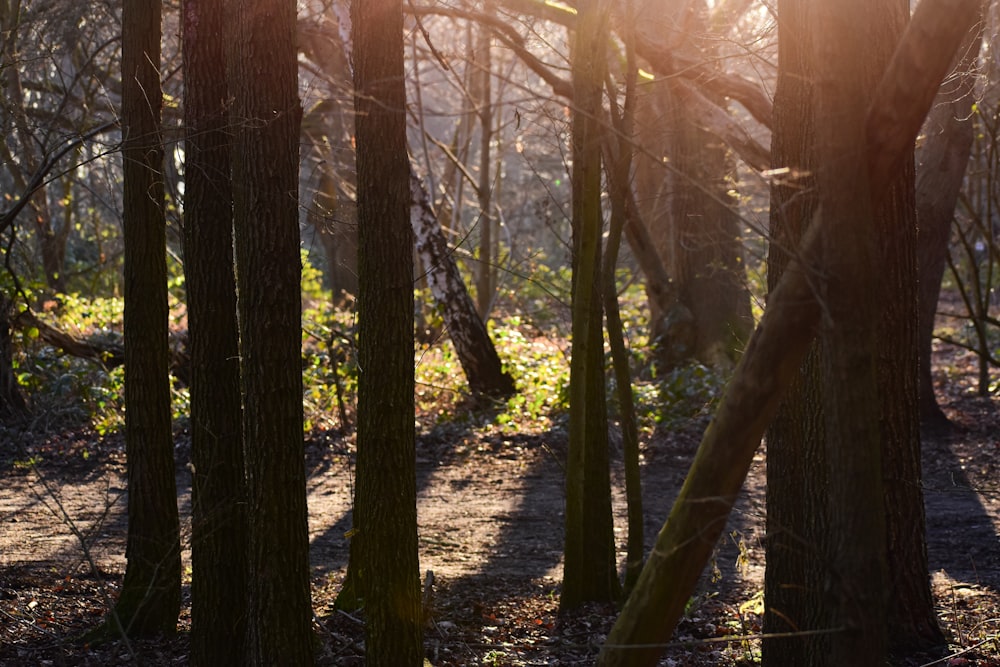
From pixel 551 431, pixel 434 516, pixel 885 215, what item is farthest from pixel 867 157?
pixel 551 431

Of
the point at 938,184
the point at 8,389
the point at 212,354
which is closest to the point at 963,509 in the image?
the point at 938,184

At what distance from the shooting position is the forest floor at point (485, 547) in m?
5.88

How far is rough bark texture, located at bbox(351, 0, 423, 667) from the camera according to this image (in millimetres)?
4656

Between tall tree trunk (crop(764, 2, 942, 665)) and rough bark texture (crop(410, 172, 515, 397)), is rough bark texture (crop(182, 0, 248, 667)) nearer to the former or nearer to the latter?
tall tree trunk (crop(764, 2, 942, 665))

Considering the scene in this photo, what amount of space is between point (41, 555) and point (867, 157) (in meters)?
7.53

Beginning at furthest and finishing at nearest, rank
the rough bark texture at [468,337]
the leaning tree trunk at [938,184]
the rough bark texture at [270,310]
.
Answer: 1. the rough bark texture at [468,337]
2. the leaning tree trunk at [938,184]
3. the rough bark texture at [270,310]

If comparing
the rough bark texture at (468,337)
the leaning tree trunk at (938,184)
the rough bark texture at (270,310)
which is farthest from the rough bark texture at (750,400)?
the rough bark texture at (468,337)

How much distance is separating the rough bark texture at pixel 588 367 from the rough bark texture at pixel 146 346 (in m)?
2.52

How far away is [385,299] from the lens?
472 cm

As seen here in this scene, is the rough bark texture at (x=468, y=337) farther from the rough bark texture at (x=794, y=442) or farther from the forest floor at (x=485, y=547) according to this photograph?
the rough bark texture at (x=794, y=442)

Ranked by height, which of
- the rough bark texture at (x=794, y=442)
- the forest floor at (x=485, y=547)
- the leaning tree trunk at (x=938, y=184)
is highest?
the leaning tree trunk at (x=938, y=184)

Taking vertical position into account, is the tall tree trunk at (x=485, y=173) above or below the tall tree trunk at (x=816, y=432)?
above

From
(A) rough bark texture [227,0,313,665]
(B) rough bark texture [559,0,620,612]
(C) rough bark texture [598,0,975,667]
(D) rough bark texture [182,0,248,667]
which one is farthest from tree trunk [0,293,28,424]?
(C) rough bark texture [598,0,975,667]

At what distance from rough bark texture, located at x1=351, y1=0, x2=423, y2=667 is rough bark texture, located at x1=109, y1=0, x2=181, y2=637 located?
5.29 feet
